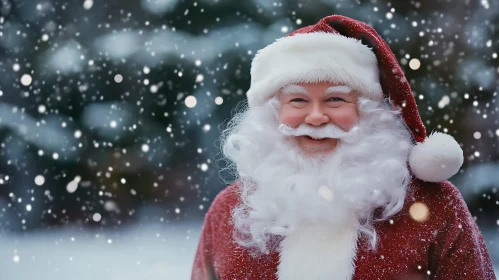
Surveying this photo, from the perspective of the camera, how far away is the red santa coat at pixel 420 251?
1.71 metres

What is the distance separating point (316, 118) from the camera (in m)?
1.79

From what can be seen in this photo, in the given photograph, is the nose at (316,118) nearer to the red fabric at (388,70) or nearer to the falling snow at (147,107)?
the red fabric at (388,70)

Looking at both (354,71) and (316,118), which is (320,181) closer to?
(316,118)

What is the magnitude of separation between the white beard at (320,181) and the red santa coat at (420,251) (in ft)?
0.16

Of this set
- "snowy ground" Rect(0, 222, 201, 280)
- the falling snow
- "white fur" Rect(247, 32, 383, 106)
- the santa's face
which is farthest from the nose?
"snowy ground" Rect(0, 222, 201, 280)

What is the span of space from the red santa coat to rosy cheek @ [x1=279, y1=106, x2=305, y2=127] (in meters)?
0.42

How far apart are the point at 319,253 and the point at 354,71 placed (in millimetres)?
657

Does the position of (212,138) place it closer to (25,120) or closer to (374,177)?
(25,120)

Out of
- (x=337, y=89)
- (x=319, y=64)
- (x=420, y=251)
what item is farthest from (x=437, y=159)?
(x=319, y=64)

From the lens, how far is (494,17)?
4.75 meters

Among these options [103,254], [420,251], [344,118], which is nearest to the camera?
[420,251]

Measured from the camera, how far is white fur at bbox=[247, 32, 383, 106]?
1.86 m

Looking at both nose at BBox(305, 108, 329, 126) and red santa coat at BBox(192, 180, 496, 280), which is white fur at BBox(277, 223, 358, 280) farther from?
nose at BBox(305, 108, 329, 126)

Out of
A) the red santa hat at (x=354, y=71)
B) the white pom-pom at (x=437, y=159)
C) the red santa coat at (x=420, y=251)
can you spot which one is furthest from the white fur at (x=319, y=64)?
the red santa coat at (x=420, y=251)
